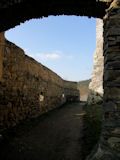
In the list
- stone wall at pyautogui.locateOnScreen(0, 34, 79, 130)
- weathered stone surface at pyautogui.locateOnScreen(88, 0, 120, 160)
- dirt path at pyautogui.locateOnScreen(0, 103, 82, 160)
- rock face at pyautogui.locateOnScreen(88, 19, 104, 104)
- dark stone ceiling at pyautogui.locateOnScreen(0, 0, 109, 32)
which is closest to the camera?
weathered stone surface at pyautogui.locateOnScreen(88, 0, 120, 160)

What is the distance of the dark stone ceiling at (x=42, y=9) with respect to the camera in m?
2.75

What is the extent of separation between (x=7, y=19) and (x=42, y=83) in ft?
21.2

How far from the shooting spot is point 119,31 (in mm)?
2633

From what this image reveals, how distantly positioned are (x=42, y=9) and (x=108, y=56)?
178cm

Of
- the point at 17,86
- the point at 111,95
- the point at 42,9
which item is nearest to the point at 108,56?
the point at 111,95

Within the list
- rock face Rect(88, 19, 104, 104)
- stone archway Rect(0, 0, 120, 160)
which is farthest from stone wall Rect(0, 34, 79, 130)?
rock face Rect(88, 19, 104, 104)

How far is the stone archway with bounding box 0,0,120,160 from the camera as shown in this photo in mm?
2424

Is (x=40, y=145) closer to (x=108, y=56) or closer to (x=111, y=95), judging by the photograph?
(x=111, y=95)

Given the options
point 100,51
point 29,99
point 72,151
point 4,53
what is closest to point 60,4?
point 4,53

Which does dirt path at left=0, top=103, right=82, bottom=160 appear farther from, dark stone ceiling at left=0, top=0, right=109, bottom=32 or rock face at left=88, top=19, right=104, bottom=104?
rock face at left=88, top=19, right=104, bottom=104

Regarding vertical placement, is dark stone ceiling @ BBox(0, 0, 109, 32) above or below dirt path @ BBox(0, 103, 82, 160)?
above

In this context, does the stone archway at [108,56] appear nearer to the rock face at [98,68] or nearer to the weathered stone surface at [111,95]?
the weathered stone surface at [111,95]

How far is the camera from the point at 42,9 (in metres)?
3.04

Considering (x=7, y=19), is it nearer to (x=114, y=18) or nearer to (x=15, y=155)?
(x=114, y=18)
